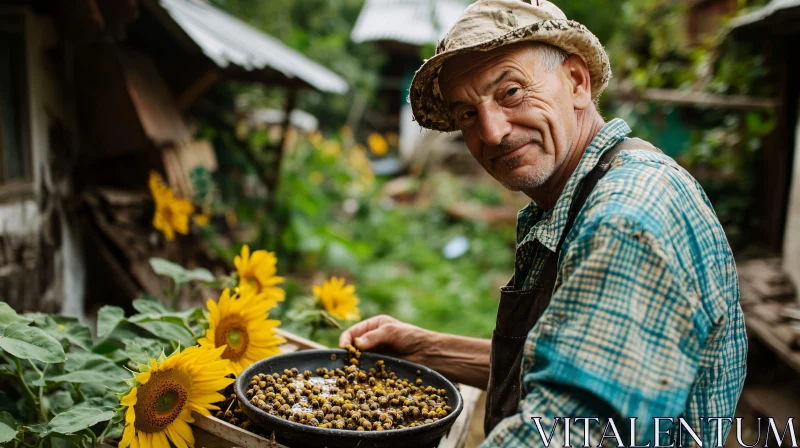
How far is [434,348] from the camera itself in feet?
7.81

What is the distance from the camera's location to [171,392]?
1826 millimetres

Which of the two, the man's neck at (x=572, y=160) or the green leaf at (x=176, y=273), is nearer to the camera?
the man's neck at (x=572, y=160)

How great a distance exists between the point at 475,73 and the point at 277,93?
8.00 m

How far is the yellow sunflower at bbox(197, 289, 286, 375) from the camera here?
2107mm

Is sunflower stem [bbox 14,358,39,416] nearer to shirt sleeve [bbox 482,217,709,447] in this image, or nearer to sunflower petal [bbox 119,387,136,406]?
sunflower petal [bbox 119,387,136,406]

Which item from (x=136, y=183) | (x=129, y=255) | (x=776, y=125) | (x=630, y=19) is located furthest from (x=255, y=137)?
(x=630, y=19)

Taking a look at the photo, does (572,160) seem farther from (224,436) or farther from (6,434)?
(6,434)

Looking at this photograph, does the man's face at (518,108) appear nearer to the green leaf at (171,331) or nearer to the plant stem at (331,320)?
the plant stem at (331,320)

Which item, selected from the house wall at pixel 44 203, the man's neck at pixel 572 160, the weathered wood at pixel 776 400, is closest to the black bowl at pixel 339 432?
the man's neck at pixel 572 160

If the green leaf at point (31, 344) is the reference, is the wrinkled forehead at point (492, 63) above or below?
above

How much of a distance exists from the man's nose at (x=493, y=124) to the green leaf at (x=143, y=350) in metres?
1.18

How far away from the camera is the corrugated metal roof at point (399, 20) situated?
51.1 feet

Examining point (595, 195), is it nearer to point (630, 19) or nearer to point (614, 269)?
point (614, 269)

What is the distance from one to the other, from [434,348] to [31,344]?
52.1 inches
